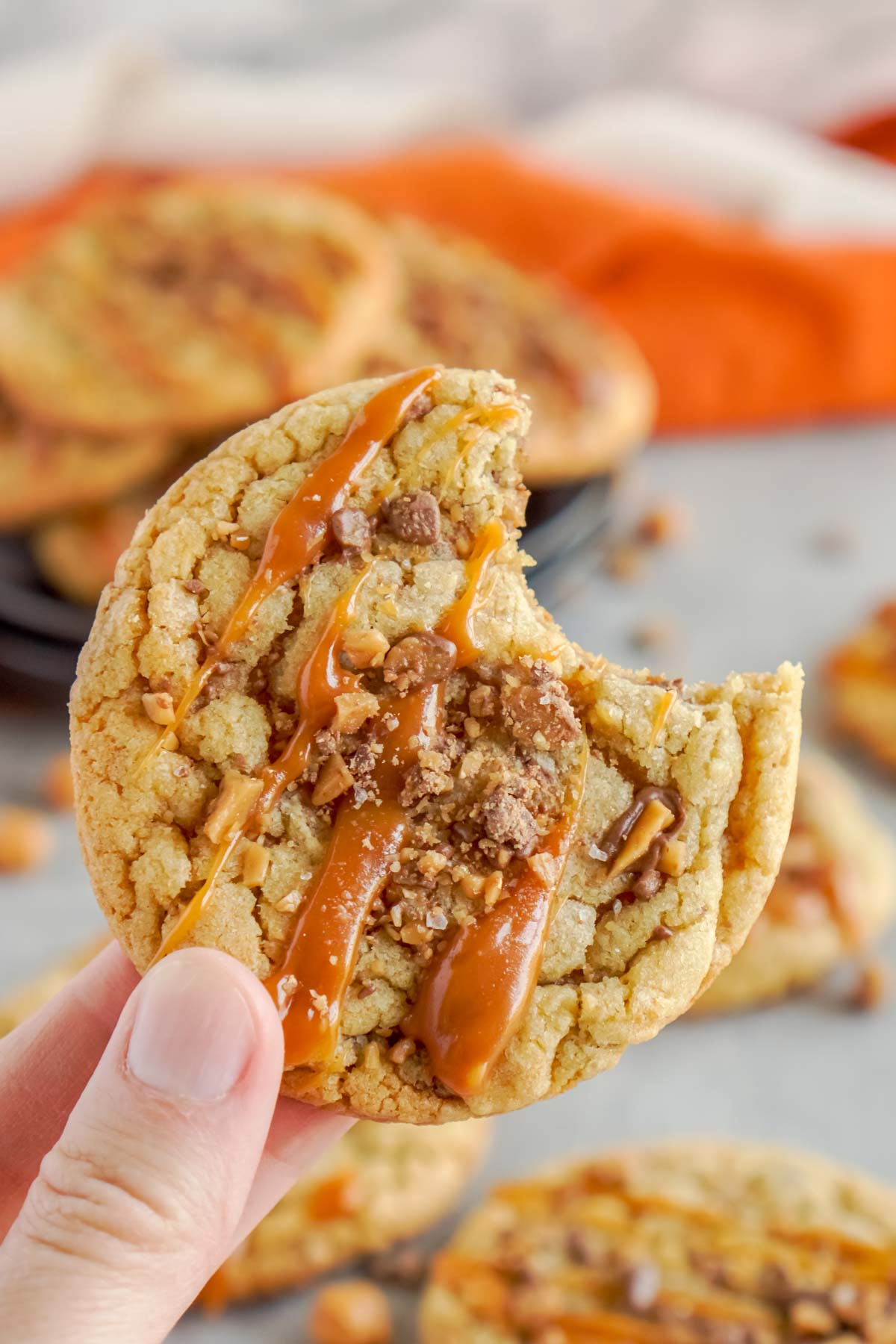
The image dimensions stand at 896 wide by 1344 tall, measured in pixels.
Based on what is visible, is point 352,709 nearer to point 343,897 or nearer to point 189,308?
point 343,897

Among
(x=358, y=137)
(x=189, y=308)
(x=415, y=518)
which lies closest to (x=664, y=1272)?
(x=415, y=518)

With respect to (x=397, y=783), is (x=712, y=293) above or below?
below

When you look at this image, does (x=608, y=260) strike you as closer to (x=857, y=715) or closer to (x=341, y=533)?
(x=857, y=715)

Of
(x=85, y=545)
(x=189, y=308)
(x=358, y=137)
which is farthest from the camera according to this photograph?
(x=358, y=137)

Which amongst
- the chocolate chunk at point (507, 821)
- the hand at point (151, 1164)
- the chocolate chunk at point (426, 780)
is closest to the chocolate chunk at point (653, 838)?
the chocolate chunk at point (507, 821)

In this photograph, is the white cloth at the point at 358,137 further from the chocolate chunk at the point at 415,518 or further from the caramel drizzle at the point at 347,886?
the caramel drizzle at the point at 347,886

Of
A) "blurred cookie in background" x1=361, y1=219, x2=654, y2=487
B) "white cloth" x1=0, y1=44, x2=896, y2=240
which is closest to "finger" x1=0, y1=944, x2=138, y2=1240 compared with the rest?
"blurred cookie in background" x1=361, y1=219, x2=654, y2=487

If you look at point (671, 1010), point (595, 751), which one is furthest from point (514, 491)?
point (671, 1010)

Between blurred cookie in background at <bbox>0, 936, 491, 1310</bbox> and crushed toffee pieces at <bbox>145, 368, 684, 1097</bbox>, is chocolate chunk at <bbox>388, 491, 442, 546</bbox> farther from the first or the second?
blurred cookie in background at <bbox>0, 936, 491, 1310</bbox>
